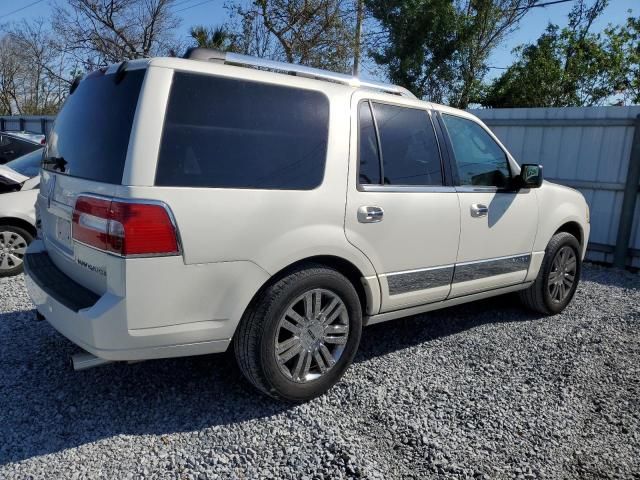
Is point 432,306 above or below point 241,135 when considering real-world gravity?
below

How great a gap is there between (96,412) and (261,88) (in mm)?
2025

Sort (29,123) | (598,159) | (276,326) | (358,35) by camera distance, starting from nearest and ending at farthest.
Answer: (276,326) → (598,159) → (358,35) → (29,123)

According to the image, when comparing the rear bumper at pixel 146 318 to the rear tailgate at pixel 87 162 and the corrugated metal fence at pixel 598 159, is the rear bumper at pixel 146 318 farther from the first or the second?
the corrugated metal fence at pixel 598 159

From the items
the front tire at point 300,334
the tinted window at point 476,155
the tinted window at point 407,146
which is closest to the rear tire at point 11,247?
the front tire at point 300,334

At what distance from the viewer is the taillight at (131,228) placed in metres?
2.38

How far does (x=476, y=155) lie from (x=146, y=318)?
2.78m

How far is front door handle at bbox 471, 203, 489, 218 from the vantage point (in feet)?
12.6

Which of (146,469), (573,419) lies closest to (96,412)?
(146,469)

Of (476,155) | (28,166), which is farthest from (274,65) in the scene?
(28,166)

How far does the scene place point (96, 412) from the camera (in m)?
2.96

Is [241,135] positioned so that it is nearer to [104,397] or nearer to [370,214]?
[370,214]

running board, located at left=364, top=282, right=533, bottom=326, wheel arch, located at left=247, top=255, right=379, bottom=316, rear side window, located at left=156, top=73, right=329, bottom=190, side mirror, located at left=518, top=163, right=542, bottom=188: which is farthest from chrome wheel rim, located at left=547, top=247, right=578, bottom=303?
rear side window, located at left=156, top=73, right=329, bottom=190

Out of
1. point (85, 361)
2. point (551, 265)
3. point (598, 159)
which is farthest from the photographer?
point (598, 159)

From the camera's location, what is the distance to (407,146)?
3.55 meters
